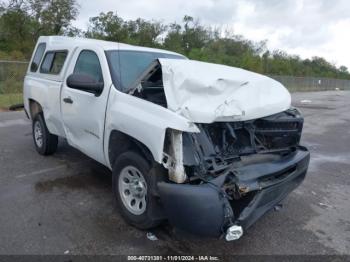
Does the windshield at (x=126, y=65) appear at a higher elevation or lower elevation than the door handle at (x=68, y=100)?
higher

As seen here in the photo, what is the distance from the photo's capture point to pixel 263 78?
4039 millimetres

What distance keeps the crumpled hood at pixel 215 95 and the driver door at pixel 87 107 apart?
0.95m

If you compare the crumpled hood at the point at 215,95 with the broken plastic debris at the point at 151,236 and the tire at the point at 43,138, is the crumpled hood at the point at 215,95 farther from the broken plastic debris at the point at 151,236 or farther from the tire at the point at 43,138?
the tire at the point at 43,138

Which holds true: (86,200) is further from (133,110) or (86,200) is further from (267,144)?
(267,144)

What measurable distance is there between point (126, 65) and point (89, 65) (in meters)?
0.55

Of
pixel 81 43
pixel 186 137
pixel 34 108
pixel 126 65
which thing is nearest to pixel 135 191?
pixel 186 137

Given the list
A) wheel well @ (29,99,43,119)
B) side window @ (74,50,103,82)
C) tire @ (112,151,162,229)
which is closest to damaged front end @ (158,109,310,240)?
tire @ (112,151,162,229)

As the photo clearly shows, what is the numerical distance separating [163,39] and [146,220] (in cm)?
4185

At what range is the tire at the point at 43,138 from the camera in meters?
5.72

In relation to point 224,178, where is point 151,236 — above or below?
below

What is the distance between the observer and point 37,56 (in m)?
6.20

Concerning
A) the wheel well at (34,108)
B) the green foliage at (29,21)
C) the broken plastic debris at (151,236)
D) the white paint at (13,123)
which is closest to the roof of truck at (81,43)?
the wheel well at (34,108)

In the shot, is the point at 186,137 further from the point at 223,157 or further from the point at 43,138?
the point at 43,138

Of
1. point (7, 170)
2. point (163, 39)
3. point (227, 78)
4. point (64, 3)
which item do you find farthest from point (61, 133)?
point (163, 39)
